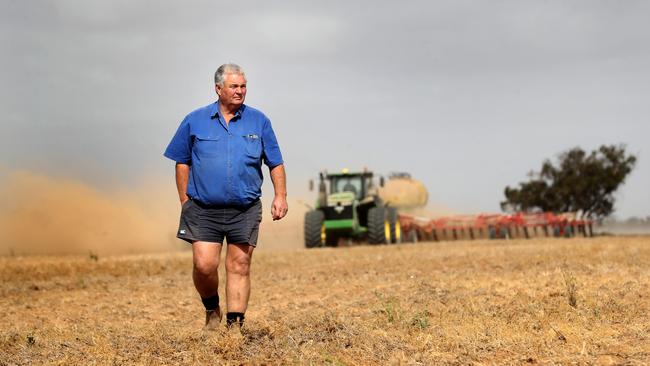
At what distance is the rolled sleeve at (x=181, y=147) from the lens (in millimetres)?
6367

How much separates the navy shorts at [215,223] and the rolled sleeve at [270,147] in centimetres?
41

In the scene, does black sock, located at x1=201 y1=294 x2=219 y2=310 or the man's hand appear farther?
black sock, located at x1=201 y1=294 x2=219 y2=310

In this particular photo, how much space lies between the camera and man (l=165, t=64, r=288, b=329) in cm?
621

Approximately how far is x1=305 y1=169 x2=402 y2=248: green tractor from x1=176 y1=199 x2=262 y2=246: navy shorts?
20083 mm

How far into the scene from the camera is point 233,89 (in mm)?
6250

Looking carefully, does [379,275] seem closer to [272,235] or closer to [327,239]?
[327,239]

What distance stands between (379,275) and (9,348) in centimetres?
699

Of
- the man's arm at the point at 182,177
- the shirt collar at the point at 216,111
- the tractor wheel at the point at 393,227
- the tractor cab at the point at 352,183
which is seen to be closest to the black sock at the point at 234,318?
the man's arm at the point at 182,177

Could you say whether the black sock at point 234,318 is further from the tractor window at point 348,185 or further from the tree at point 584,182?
the tree at point 584,182

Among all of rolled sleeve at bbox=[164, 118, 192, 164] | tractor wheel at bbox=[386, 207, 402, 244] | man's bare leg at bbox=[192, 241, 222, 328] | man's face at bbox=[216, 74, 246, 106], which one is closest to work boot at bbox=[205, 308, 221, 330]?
man's bare leg at bbox=[192, 241, 222, 328]

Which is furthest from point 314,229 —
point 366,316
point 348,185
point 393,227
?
point 366,316

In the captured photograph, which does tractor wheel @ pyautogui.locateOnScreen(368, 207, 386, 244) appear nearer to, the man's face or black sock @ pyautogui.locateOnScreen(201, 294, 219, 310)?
black sock @ pyautogui.locateOnScreen(201, 294, 219, 310)

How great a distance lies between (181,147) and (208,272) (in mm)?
945

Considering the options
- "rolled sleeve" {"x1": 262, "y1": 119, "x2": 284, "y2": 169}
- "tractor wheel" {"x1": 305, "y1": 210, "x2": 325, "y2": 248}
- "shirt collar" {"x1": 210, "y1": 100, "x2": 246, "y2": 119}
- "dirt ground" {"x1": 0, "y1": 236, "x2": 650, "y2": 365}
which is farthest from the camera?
"tractor wheel" {"x1": 305, "y1": 210, "x2": 325, "y2": 248}
